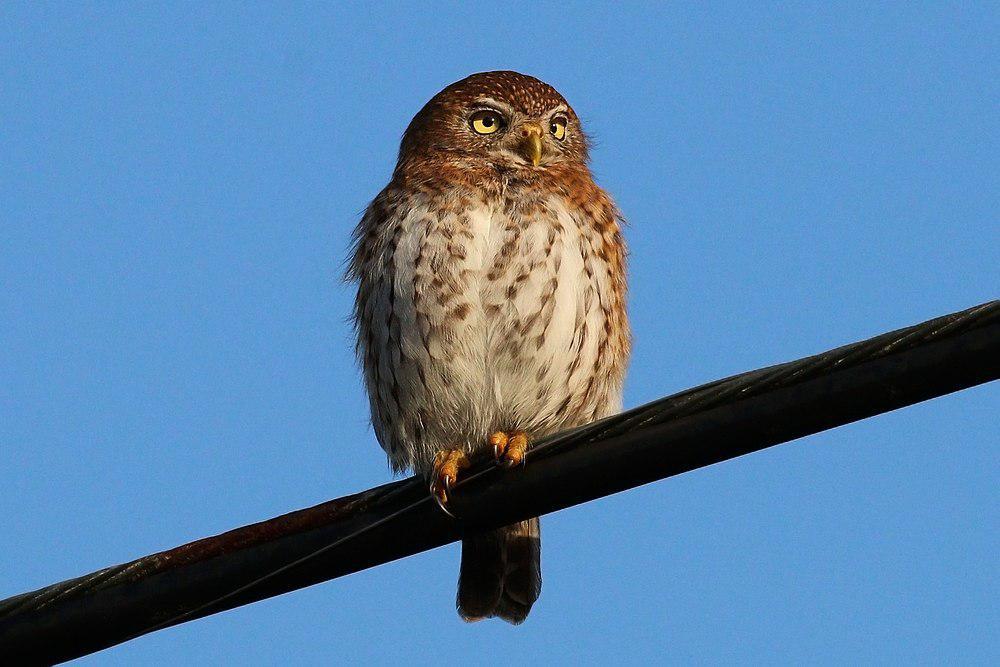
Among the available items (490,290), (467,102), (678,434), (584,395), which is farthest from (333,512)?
(467,102)

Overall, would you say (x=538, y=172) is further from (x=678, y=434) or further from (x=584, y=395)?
(x=678, y=434)

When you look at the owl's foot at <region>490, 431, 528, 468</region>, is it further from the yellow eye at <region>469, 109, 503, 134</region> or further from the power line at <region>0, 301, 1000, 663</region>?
the yellow eye at <region>469, 109, 503, 134</region>

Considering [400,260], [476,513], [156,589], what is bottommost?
[156,589]

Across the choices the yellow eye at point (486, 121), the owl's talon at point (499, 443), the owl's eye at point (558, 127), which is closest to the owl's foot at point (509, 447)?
the owl's talon at point (499, 443)

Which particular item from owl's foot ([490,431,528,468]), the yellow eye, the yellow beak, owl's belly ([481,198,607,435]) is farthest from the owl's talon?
the yellow eye

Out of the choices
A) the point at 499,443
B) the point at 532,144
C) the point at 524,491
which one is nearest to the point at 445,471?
the point at 499,443

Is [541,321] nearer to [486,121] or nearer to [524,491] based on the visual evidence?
[486,121]
